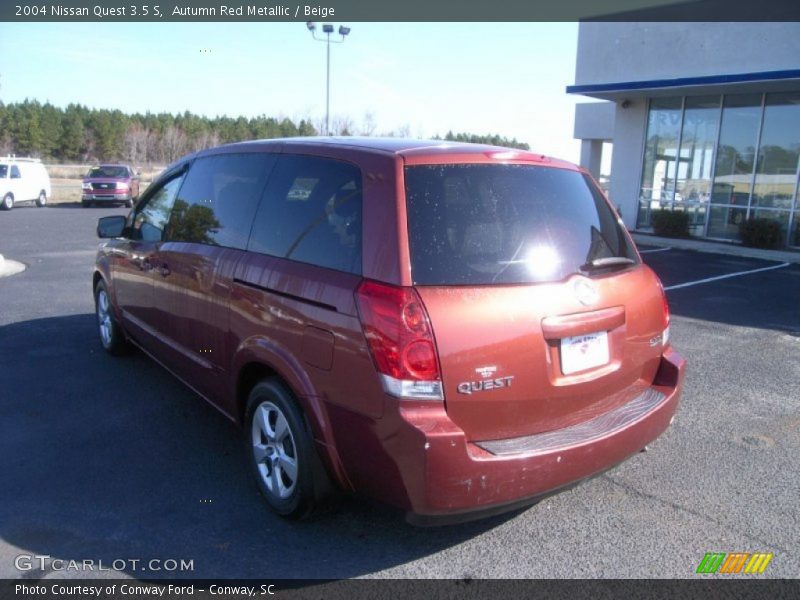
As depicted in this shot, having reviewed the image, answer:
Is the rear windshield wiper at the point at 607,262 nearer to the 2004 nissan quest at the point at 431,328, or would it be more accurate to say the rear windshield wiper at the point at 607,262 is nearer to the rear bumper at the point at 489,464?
the 2004 nissan quest at the point at 431,328

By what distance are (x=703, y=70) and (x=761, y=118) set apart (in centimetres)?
A: 173

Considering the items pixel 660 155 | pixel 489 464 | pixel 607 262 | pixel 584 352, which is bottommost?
pixel 489 464

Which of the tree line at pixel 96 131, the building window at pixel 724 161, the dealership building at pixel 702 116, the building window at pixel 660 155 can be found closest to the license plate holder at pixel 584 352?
the dealership building at pixel 702 116

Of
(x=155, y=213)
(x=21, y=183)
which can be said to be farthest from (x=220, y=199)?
Answer: (x=21, y=183)

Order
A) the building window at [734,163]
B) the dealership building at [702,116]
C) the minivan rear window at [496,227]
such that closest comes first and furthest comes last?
the minivan rear window at [496,227] < the dealership building at [702,116] < the building window at [734,163]

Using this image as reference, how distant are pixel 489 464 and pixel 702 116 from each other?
15.9 metres

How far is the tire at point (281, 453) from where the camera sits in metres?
3.12

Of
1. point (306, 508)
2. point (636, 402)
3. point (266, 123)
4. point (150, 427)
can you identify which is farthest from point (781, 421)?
point (266, 123)

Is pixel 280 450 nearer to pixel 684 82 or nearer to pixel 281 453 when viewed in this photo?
pixel 281 453

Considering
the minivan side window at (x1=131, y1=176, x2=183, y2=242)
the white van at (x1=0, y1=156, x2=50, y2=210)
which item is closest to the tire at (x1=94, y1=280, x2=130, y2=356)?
the minivan side window at (x1=131, y1=176, x2=183, y2=242)

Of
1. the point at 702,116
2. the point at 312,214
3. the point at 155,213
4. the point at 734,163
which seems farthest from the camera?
the point at 702,116

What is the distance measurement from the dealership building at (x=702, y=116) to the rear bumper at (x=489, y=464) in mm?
13203

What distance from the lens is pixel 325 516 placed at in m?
3.38

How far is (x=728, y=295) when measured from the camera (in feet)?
31.1
